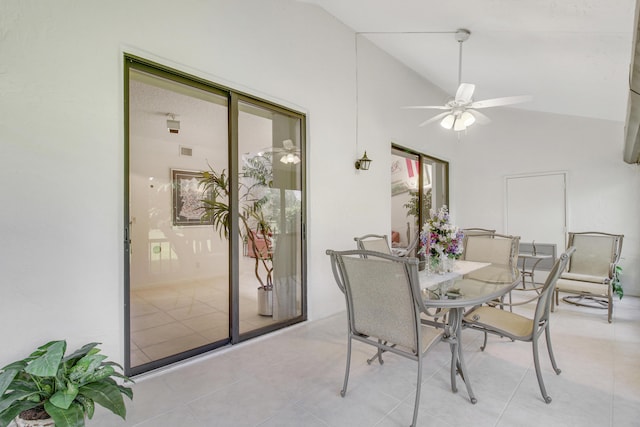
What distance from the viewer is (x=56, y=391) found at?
1496 mm

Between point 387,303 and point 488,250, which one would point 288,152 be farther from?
point 488,250

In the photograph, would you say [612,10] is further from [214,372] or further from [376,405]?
[214,372]

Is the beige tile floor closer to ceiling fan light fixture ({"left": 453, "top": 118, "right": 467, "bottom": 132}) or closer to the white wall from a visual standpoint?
the white wall

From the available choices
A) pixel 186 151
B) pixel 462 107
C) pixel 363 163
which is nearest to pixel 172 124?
pixel 186 151

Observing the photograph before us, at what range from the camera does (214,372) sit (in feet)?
7.94

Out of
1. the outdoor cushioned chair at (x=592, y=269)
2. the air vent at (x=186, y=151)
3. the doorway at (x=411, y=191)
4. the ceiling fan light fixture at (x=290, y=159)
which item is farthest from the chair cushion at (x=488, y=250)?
the air vent at (x=186, y=151)

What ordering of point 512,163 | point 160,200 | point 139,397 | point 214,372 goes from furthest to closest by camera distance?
point 512,163
point 160,200
point 214,372
point 139,397

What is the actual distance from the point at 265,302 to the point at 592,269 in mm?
4374

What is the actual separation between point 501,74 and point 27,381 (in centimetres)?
559

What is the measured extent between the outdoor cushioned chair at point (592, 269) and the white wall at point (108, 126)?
3.89ft

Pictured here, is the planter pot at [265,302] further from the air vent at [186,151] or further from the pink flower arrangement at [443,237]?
the pink flower arrangement at [443,237]

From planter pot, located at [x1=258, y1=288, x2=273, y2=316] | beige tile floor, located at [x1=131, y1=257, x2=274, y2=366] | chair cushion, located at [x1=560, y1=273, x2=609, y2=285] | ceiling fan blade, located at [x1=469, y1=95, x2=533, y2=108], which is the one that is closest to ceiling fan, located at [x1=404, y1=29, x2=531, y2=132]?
ceiling fan blade, located at [x1=469, y1=95, x2=533, y2=108]

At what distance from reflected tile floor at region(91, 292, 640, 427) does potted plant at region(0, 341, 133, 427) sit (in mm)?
446

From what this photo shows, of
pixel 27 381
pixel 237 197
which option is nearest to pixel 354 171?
pixel 237 197
